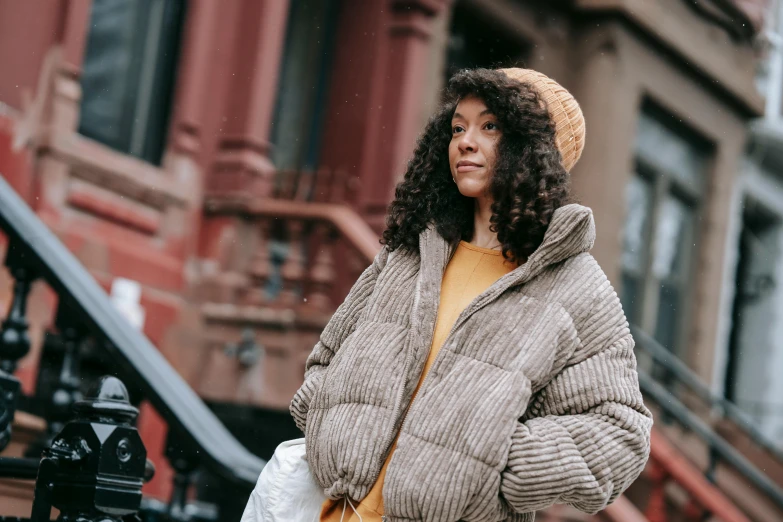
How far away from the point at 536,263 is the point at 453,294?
0.76 ft

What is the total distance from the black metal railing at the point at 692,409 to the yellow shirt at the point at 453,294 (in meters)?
7.57

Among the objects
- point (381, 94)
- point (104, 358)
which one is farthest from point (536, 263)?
point (381, 94)

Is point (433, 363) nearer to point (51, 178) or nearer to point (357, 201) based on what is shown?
point (51, 178)

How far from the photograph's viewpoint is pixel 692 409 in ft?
41.8

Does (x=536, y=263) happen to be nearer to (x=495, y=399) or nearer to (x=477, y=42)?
(x=495, y=399)

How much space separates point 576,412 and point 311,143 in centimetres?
795

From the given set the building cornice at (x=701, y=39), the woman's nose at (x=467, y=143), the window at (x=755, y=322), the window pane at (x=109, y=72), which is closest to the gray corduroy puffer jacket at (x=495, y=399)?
the woman's nose at (x=467, y=143)

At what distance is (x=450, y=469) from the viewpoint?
2.45 m

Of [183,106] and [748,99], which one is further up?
[748,99]

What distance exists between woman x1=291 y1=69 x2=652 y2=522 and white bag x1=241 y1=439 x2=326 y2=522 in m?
0.05

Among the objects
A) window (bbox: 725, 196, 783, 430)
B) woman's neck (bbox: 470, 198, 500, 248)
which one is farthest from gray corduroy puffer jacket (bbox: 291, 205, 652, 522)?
window (bbox: 725, 196, 783, 430)

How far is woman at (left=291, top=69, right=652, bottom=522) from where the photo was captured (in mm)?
2449

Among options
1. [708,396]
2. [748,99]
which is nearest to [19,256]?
[708,396]

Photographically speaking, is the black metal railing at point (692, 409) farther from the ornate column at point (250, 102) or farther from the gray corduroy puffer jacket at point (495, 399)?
the gray corduroy puffer jacket at point (495, 399)
